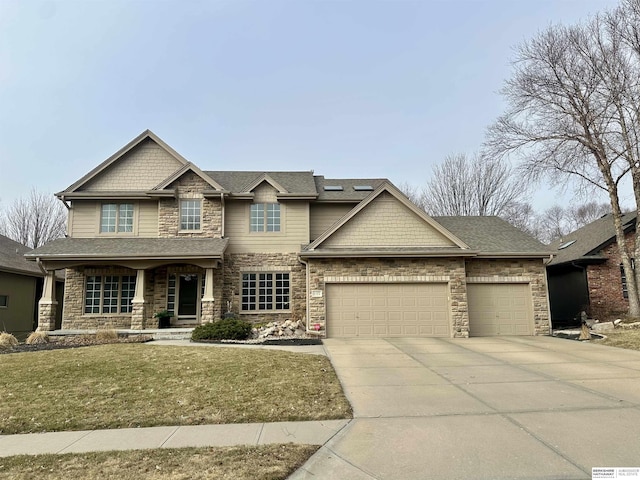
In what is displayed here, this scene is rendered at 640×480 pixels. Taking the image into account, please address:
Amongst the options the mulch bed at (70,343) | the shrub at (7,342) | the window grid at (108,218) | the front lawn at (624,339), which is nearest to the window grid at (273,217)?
the mulch bed at (70,343)

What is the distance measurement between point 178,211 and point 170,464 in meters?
14.0

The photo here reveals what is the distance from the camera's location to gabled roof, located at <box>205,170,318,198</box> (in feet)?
56.0

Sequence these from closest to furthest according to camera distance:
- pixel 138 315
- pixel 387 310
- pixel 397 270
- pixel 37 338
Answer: pixel 37 338 → pixel 387 310 → pixel 397 270 → pixel 138 315

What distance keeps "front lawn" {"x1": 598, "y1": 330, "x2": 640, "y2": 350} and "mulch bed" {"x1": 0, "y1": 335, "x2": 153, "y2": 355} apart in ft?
48.6

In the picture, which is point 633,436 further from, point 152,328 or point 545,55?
point 545,55

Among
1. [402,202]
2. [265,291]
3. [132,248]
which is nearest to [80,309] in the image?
[132,248]

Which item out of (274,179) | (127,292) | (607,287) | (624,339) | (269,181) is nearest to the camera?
(624,339)

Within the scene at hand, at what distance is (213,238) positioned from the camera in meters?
16.4

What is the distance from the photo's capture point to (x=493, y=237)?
16.2 metres

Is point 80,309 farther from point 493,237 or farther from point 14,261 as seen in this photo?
point 493,237

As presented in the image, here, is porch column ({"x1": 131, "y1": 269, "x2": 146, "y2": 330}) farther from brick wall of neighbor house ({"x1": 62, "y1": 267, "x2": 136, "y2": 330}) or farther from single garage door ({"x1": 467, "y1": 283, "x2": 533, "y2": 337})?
single garage door ({"x1": 467, "y1": 283, "x2": 533, "y2": 337})

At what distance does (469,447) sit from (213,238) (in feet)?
45.4

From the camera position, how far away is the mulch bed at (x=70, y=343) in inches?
445

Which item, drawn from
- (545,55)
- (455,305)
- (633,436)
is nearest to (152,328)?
(455,305)
